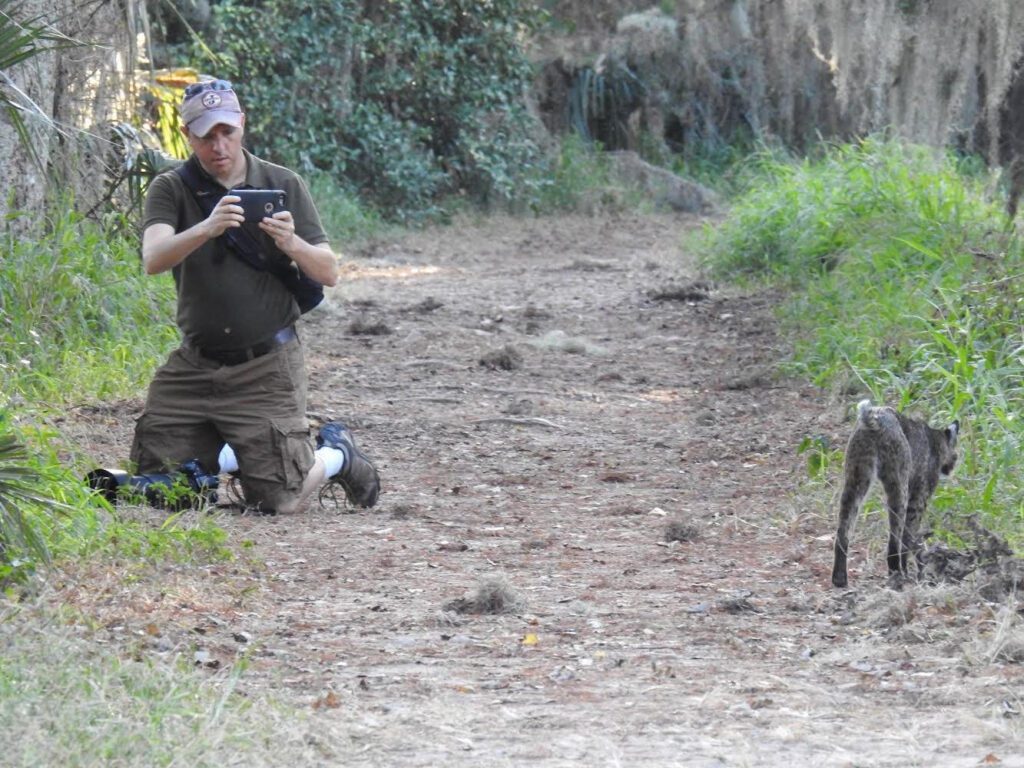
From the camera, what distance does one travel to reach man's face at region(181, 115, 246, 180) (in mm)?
6207

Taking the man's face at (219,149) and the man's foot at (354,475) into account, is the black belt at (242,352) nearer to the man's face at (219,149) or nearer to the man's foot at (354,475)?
→ the man's foot at (354,475)

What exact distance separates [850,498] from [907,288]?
4218mm

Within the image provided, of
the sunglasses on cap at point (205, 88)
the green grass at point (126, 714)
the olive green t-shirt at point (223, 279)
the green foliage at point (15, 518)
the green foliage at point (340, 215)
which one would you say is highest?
the sunglasses on cap at point (205, 88)

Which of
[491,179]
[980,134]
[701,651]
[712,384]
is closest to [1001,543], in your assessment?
[701,651]

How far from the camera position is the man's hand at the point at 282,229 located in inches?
237

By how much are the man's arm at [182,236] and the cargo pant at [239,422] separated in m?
0.50

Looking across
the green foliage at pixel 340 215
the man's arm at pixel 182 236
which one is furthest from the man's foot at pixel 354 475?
the green foliage at pixel 340 215

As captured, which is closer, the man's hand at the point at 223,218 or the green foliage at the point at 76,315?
the man's hand at the point at 223,218

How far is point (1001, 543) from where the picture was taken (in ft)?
17.4

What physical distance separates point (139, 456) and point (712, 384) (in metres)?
4.43

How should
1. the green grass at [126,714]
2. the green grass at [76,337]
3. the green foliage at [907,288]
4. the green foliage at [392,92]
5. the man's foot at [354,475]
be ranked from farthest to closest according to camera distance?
the green foliage at [392,92] < the green foliage at [907,288] < the man's foot at [354,475] < the green grass at [76,337] < the green grass at [126,714]

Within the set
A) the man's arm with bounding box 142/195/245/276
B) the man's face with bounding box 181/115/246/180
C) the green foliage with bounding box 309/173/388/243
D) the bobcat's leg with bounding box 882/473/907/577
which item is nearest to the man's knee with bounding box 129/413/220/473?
the man's arm with bounding box 142/195/245/276

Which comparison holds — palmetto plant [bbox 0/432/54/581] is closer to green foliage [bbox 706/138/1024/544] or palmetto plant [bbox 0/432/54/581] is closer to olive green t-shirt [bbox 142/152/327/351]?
olive green t-shirt [bbox 142/152/327/351]

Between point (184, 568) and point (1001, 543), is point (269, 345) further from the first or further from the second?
point (1001, 543)
